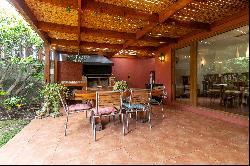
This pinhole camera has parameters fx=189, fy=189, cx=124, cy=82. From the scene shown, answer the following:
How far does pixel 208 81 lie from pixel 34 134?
5317 mm

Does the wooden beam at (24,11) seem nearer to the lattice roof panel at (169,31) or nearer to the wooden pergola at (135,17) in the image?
the wooden pergola at (135,17)

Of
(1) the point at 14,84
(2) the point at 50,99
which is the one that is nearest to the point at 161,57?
(2) the point at 50,99

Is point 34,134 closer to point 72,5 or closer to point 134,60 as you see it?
point 72,5

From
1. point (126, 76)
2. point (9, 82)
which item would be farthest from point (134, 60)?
point (9, 82)

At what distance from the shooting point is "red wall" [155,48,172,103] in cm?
717

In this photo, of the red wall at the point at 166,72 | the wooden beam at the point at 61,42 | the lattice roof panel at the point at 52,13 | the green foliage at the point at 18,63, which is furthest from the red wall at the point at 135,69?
the lattice roof panel at the point at 52,13

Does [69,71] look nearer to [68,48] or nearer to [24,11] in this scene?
[68,48]

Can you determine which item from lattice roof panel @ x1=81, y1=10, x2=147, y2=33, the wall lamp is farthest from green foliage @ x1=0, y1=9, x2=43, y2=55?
the wall lamp

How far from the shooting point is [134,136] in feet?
10.9

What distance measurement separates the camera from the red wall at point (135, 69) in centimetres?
1113

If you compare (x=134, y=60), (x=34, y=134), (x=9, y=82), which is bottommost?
(x=34, y=134)

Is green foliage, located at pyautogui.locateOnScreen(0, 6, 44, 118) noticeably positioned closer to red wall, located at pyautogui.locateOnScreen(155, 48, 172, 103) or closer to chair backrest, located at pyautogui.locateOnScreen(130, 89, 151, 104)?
chair backrest, located at pyautogui.locateOnScreen(130, 89, 151, 104)

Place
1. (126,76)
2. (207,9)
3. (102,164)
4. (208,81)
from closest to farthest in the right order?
(102,164)
(207,9)
(208,81)
(126,76)

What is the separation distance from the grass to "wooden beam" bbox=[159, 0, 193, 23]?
13.5 feet
